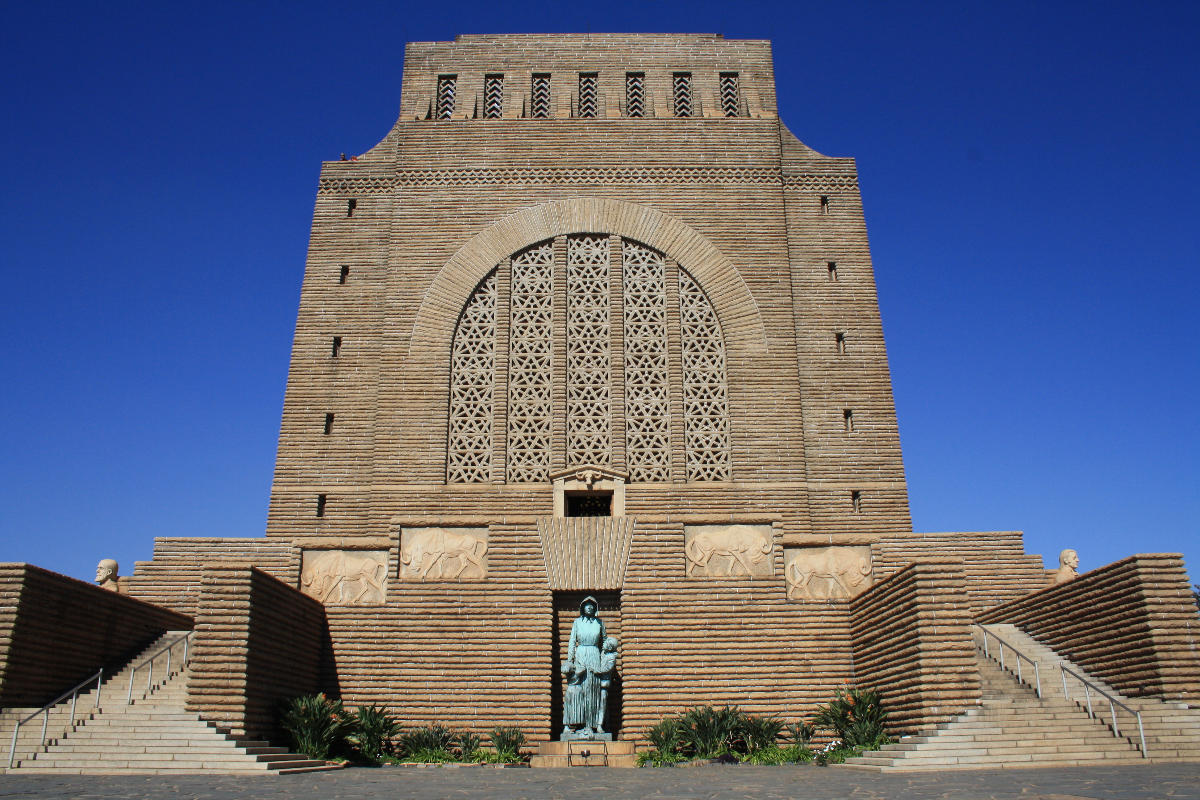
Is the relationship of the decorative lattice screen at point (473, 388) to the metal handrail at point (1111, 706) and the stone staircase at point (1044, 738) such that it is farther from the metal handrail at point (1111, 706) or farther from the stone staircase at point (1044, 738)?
the metal handrail at point (1111, 706)

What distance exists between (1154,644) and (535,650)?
23.5 feet

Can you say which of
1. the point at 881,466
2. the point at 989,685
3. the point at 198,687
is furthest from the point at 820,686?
the point at 198,687

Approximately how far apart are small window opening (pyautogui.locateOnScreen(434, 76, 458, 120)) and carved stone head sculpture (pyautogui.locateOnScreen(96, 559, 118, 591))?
398 inches

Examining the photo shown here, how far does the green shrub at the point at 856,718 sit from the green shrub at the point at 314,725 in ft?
18.9

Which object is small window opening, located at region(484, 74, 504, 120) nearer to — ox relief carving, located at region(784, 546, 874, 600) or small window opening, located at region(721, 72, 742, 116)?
small window opening, located at region(721, 72, 742, 116)

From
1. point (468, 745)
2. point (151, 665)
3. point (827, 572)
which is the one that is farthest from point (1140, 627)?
point (151, 665)

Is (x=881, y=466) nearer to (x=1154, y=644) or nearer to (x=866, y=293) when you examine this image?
(x=866, y=293)

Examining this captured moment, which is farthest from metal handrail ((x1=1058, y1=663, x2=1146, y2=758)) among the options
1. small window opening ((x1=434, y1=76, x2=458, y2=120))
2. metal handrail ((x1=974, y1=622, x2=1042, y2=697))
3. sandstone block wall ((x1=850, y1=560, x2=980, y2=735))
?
small window opening ((x1=434, y1=76, x2=458, y2=120))

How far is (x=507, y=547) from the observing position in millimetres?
12953

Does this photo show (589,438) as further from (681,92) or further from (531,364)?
(681,92)

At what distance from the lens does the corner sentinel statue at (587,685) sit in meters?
11.3

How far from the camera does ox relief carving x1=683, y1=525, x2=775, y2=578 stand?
1288cm

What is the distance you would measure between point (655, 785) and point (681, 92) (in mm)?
14758

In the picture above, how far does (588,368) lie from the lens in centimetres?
1633
